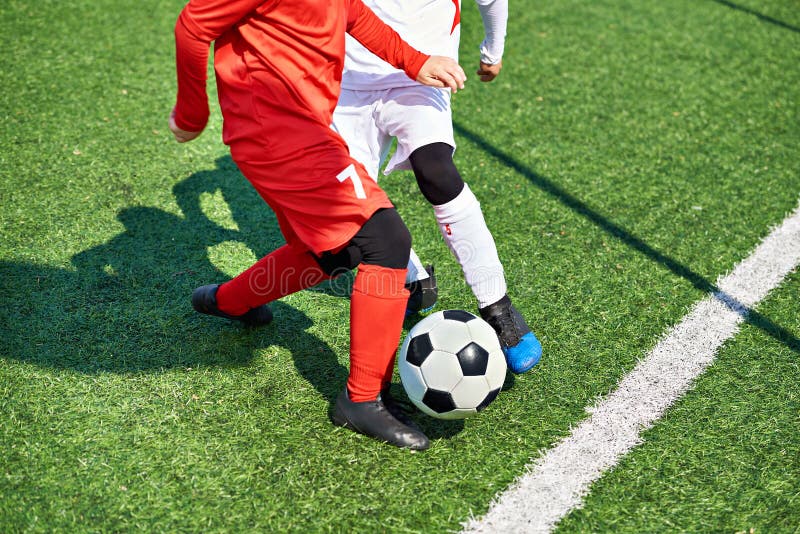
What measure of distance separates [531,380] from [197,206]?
6.85 feet

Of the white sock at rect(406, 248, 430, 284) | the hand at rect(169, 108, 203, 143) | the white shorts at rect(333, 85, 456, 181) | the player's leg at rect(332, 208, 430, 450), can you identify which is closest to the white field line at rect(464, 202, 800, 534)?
the player's leg at rect(332, 208, 430, 450)

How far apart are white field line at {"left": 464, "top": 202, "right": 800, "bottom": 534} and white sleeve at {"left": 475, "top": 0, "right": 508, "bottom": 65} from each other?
1.46m

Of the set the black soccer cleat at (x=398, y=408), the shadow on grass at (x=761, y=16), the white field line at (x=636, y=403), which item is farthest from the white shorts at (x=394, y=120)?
the shadow on grass at (x=761, y=16)

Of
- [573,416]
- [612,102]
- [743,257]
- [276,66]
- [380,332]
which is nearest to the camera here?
[276,66]

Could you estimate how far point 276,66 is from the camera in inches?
96.9

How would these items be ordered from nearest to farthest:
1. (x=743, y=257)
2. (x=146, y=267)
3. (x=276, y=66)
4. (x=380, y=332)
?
1. (x=276, y=66)
2. (x=380, y=332)
3. (x=146, y=267)
4. (x=743, y=257)

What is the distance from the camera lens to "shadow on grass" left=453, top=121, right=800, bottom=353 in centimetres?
355

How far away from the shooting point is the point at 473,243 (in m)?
3.16

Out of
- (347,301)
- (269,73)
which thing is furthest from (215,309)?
(269,73)

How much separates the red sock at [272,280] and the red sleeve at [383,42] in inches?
30.7

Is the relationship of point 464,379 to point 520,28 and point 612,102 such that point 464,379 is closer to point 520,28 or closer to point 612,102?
point 612,102

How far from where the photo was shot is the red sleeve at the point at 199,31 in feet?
7.64

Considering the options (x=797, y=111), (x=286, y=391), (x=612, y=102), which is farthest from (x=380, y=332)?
(x=797, y=111)

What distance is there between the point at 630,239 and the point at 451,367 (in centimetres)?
182
